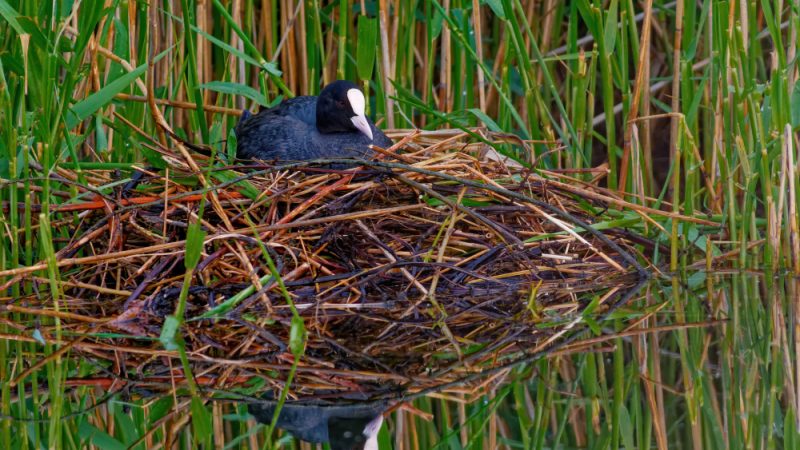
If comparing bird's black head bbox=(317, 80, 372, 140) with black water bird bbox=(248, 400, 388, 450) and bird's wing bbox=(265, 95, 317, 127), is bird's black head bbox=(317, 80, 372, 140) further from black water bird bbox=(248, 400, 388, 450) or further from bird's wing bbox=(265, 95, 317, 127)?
black water bird bbox=(248, 400, 388, 450)

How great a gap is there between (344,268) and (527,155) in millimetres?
978

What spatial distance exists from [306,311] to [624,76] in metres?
1.50

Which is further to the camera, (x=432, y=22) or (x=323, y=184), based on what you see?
(x=432, y=22)

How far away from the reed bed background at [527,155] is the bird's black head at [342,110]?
12 centimetres

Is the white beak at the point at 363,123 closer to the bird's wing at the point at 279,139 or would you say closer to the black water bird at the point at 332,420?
the bird's wing at the point at 279,139

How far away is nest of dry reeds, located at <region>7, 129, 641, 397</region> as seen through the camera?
3.15 m

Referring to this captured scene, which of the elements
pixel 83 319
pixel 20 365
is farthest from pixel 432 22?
pixel 20 365

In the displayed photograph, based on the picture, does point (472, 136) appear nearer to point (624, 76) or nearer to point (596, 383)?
point (624, 76)

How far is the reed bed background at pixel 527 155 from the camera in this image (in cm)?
268

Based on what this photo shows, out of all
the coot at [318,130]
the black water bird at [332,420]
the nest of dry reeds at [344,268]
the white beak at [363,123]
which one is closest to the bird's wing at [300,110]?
the coot at [318,130]

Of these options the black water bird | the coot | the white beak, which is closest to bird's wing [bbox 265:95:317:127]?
the coot

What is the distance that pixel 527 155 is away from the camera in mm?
4375

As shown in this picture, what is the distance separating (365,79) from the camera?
4.48 m

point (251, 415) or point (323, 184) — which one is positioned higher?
point (323, 184)
